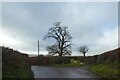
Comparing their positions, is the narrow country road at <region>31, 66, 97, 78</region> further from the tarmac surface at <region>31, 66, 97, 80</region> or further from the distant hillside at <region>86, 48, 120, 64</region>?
the distant hillside at <region>86, 48, 120, 64</region>

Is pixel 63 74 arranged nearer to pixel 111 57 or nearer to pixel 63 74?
pixel 63 74

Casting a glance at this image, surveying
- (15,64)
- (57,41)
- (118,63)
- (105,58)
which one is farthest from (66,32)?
(15,64)

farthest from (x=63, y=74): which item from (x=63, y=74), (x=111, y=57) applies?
(x=111, y=57)

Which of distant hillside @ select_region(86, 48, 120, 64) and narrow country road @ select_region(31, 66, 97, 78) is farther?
distant hillside @ select_region(86, 48, 120, 64)

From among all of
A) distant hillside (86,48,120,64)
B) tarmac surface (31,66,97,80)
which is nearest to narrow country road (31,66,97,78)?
tarmac surface (31,66,97,80)

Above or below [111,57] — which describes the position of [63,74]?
below

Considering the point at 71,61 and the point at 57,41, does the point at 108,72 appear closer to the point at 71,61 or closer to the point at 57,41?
the point at 71,61

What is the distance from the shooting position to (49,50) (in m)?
69.6

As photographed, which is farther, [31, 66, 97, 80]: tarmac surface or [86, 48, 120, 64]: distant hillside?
[86, 48, 120, 64]: distant hillside

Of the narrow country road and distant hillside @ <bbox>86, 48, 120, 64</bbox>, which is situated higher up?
distant hillside @ <bbox>86, 48, 120, 64</bbox>

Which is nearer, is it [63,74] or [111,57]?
[63,74]

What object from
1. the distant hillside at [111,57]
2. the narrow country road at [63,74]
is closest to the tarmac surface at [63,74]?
the narrow country road at [63,74]

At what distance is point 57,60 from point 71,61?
8.37 ft

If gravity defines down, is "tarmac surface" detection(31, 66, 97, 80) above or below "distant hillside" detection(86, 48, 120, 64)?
below
